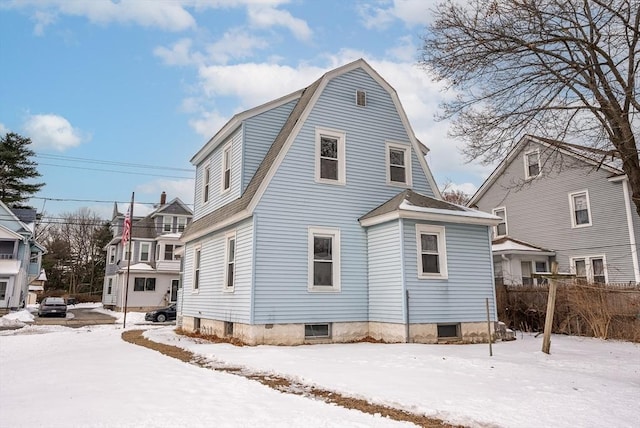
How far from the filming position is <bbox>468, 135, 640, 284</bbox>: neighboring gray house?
20188 mm

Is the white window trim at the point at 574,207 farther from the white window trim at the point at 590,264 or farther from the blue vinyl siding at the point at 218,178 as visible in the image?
the blue vinyl siding at the point at 218,178

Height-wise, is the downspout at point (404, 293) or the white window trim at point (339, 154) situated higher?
the white window trim at point (339, 154)

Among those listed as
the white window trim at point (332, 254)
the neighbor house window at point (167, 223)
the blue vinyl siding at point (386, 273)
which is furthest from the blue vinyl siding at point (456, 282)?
the neighbor house window at point (167, 223)

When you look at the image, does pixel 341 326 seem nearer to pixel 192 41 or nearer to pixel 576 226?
pixel 192 41

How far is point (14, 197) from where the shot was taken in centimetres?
4728

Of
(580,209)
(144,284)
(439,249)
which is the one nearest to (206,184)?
(439,249)

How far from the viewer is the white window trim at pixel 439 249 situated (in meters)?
12.8

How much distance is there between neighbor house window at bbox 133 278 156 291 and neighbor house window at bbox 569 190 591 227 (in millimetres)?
31617

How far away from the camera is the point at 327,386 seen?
7098 millimetres

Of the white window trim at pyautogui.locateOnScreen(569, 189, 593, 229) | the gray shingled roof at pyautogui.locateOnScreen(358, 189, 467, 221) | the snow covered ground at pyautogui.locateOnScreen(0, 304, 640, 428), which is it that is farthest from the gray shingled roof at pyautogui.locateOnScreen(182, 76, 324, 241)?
the white window trim at pyautogui.locateOnScreen(569, 189, 593, 229)

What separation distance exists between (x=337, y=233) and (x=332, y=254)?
2.15 feet

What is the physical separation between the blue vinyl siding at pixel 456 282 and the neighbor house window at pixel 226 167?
6126mm

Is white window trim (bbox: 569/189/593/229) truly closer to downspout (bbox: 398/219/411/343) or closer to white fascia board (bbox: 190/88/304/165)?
downspout (bbox: 398/219/411/343)

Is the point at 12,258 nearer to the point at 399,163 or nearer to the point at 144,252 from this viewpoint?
the point at 144,252
